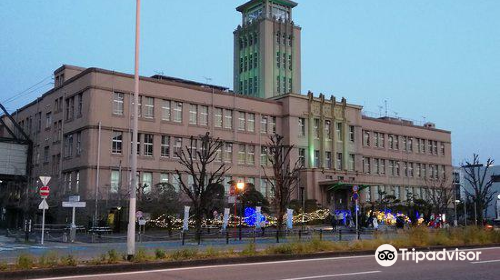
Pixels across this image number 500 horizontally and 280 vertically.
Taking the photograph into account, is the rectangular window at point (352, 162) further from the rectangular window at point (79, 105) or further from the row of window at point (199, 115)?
the rectangular window at point (79, 105)

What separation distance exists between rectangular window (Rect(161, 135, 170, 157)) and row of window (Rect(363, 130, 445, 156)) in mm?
31484

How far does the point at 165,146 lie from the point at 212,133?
6063mm

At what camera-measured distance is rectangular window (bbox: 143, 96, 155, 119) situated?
58631 millimetres

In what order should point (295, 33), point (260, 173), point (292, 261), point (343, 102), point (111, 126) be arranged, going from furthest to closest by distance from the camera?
1. point (295, 33)
2. point (343, 102)
3. point (260, 173)
4. point (111, 126)
5. point (292, 261)

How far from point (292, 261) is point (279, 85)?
77153mm

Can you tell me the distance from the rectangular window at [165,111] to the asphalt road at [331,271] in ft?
147

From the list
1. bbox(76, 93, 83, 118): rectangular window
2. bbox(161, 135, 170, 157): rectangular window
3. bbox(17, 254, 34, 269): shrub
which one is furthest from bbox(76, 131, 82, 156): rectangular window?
bbox(17, 254, 34, 269): shrub

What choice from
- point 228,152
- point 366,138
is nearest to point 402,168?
point 366,138

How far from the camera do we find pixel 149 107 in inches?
2323

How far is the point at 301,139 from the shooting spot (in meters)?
69.5

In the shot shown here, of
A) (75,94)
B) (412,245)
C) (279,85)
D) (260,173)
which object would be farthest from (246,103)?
(412,245)

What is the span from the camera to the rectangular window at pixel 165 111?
59812 millimetres

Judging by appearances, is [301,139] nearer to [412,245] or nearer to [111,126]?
[111,126]

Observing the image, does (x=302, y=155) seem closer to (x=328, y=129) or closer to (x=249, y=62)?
(x=328, y=129)
